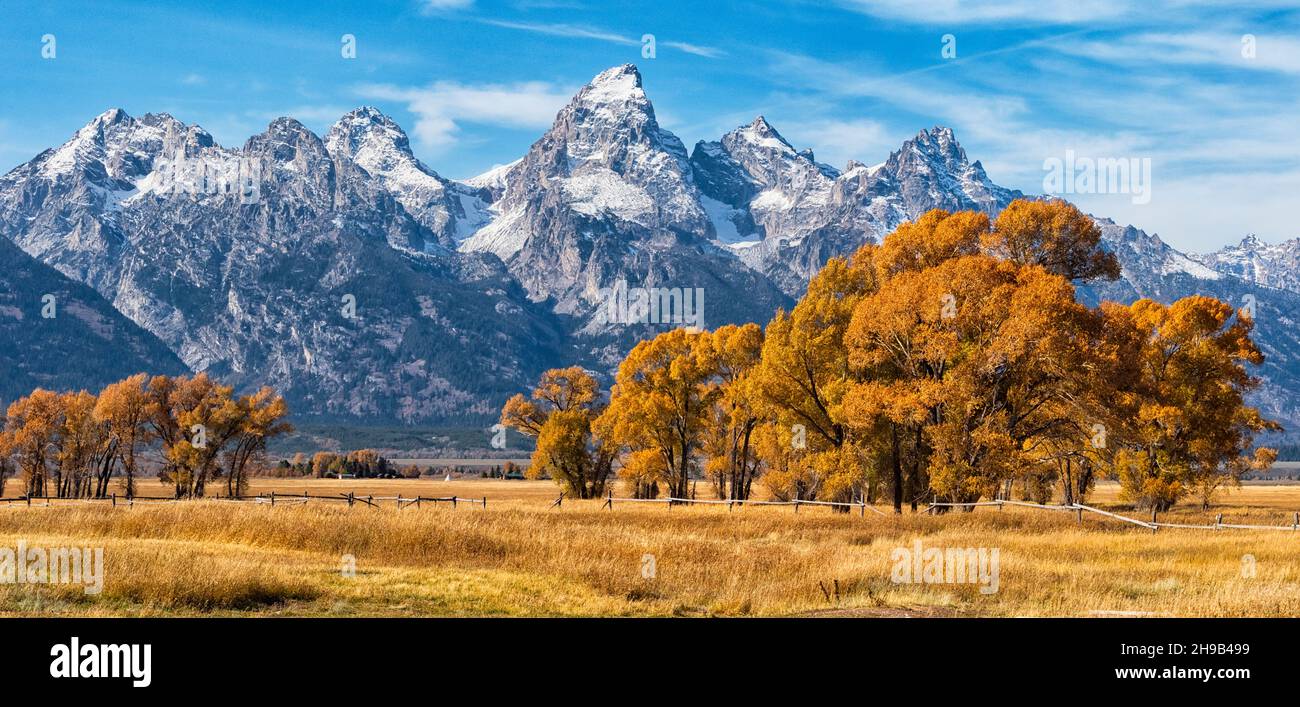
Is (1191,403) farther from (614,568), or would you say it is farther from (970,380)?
(614,568)

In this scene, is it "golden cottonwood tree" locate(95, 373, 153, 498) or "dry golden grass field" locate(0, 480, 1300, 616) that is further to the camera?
"golden cottonwood tree" locate(95, 373, 153, 498)

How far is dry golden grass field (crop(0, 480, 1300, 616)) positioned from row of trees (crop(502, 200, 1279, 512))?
5808 mm

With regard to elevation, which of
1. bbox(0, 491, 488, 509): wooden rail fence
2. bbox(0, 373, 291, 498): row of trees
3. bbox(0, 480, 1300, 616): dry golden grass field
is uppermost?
bbox(0, 373, 291, 498): row of trees

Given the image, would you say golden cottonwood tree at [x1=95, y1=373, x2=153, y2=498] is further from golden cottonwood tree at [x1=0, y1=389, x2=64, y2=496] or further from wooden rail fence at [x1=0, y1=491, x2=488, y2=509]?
wooden rail fence at [x1=0, y1=491, x2=488, y2=509]

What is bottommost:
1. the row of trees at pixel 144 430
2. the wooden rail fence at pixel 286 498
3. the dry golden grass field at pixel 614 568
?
the wooden rail fence at pixel 286 498

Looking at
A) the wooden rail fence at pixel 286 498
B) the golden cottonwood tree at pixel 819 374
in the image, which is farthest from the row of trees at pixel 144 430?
the golden cottonwood tree at pixel 819 374

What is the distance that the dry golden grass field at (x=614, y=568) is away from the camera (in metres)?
21.2

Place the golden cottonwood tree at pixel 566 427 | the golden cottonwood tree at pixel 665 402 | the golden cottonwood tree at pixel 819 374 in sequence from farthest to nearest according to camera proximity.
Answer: the golden cottonwood tree at pixel 566 427
the golden cottonwood tree at pixel 665 402
the golden cottonwood tree at pixel 819 374

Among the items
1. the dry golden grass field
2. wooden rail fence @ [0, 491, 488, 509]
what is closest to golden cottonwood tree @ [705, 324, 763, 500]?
wooden rail fence @ [0, 491, 488, 509]

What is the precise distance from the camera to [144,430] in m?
90.6

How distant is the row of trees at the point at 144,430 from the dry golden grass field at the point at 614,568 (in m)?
44.6

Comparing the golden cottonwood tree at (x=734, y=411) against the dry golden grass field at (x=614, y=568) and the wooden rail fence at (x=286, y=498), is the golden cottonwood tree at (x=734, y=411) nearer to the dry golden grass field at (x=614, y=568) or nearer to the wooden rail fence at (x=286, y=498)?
the wooden rail fence at (x=286, y=498)

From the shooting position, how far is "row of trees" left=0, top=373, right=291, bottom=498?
88.9 m
